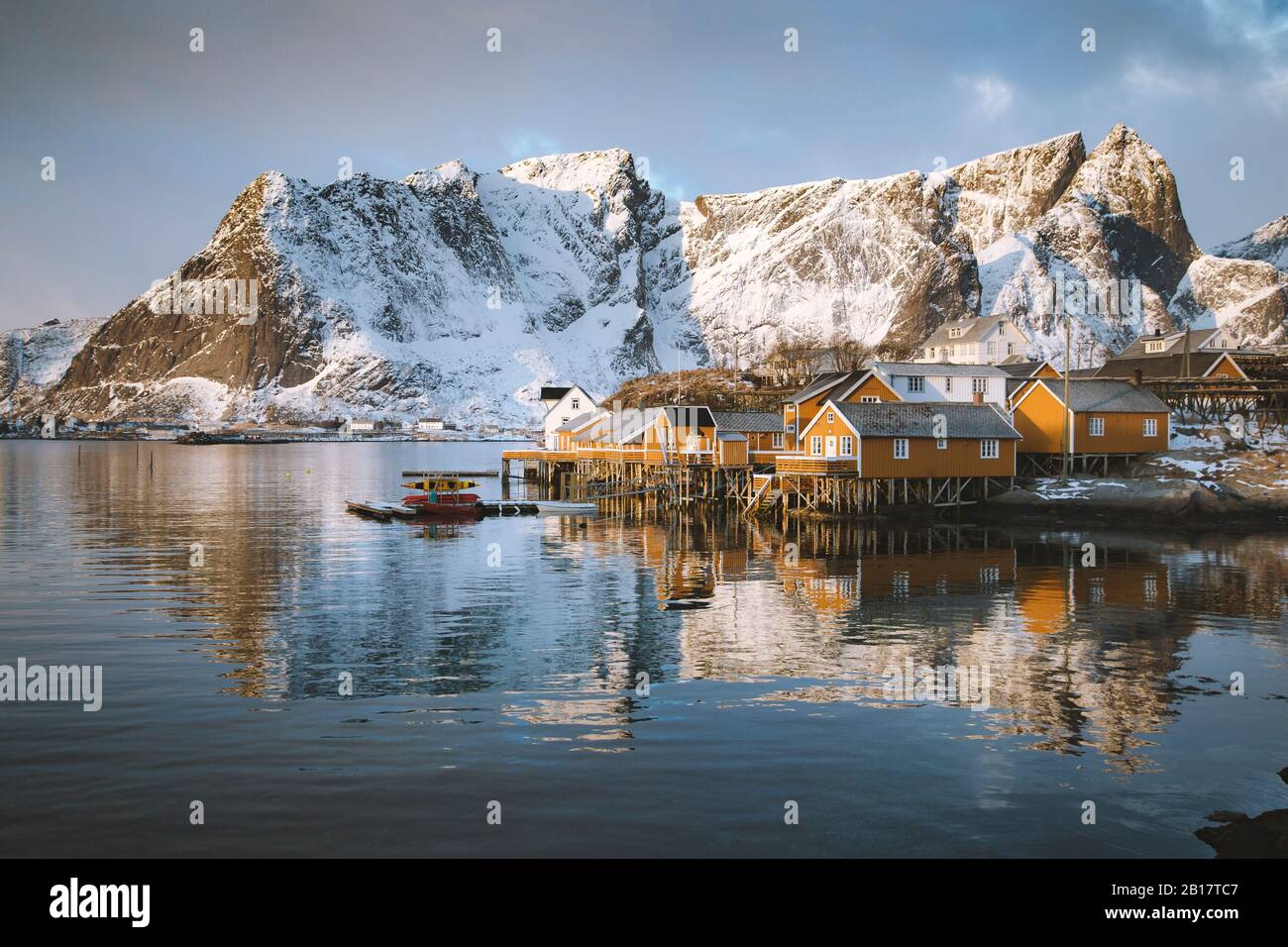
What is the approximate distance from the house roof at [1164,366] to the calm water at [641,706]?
142 feet

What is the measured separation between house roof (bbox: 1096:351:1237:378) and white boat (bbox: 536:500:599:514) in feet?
132

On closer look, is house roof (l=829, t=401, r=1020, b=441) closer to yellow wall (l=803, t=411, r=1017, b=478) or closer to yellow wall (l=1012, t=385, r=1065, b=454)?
yellow wall (l=803, t=411, r=1017, b=478)

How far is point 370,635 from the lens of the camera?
27094 mm

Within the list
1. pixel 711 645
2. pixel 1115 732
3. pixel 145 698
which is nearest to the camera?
pixel 1115 732

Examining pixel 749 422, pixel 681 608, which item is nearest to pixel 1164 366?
pixel 749 422

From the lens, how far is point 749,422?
73312 millimetres

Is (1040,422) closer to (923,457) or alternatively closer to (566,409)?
(923,457)

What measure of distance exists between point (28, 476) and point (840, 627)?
10035 cm

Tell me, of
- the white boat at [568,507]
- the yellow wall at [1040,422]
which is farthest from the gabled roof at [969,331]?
the white boat at [568,507]

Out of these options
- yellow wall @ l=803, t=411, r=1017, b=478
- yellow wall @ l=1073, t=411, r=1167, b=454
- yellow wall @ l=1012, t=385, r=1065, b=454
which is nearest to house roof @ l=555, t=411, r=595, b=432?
yellow wall @ l=803, t=411, r=1017, b=478

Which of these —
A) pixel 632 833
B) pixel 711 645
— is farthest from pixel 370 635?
pixel 632 833

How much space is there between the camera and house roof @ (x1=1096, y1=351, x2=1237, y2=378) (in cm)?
8100

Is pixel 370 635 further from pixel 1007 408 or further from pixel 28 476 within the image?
pixel 28 476

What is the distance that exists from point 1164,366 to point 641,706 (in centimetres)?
7864
